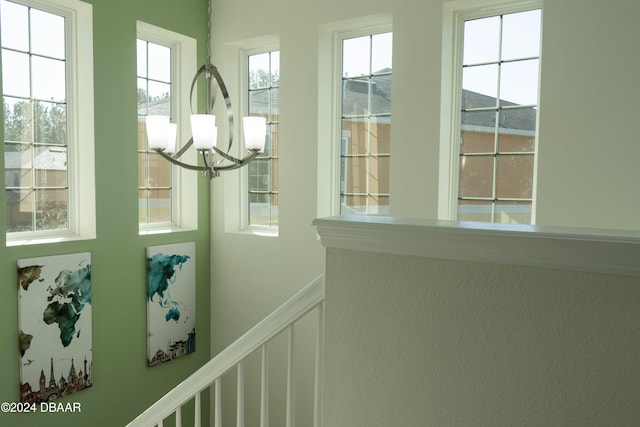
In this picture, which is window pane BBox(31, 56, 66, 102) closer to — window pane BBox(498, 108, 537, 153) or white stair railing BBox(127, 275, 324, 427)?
white stair railing BBox(127, 275, 324, 427)

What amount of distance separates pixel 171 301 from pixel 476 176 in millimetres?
2605

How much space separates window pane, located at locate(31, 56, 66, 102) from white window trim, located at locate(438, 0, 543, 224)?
263cm

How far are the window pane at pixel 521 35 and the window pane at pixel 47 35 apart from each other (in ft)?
9.90

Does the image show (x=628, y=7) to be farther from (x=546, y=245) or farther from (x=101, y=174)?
(x=101, y=174)

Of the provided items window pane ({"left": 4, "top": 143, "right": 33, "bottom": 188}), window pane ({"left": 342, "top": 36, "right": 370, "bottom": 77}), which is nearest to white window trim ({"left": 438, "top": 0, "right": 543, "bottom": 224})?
window pane ({"left": 342, "top": 36, "right": 370, "bottom": 77})

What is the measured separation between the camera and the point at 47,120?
3578 mm

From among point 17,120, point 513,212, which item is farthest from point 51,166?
point 513,212

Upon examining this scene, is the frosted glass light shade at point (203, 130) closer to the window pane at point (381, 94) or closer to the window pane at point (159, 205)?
the window pane at point (381, 94)

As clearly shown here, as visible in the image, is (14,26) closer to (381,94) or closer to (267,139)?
(267,139)

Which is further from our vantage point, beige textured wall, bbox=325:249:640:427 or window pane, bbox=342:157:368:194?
window pane, bbox=342:157:368:194

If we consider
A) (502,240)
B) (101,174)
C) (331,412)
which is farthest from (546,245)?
(101,174)

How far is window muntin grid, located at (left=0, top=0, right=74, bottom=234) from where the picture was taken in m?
3.34

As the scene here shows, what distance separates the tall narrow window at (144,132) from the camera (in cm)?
416

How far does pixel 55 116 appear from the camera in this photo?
11.9 ft
